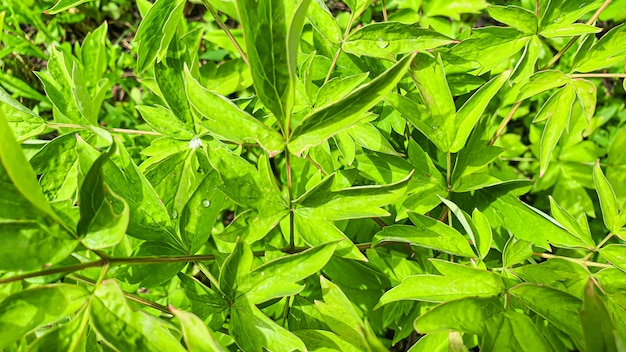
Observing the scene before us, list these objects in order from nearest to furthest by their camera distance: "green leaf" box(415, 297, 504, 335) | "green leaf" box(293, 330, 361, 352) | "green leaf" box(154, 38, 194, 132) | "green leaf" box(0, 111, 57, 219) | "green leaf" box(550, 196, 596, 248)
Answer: "green leaf" box(0, 111, 57, 219) < "green leaf" box(415, 297, 504, 335) < "green leaf" box(293, 330, 361, 352) < "green leaf" box(550, 196, 596, 248) < "green leaf" box(154, 38, 194, 132)

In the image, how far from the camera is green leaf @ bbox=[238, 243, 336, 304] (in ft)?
2.73

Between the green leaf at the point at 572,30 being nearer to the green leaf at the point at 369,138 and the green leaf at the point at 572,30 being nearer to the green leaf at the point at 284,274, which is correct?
the green leaf at the point at 369,138

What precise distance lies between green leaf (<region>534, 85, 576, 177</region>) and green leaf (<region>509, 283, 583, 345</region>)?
384 millimetres

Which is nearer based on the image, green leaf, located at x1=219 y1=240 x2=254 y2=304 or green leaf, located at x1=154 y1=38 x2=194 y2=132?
green leaf, located at x1=219 y1=240 x2=254 y2=304

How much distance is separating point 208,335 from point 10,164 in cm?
33

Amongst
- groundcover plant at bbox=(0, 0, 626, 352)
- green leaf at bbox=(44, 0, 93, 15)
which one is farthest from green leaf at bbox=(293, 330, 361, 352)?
green leaf at bbox=(44, 0, 93, 15)

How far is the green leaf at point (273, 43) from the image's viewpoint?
65 cm

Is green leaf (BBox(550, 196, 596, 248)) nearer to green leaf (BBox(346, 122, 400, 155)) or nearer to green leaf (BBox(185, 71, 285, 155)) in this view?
green leaf (BBox(346, 122, 400, 155))

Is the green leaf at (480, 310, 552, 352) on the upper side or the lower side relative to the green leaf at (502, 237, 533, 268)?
lower

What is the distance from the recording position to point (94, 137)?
132cm

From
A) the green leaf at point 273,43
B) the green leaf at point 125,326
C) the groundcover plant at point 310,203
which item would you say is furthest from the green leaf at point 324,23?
the green leaf at point 125,326

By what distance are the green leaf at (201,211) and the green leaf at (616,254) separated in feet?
2.73

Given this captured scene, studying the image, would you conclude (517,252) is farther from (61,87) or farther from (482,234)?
(61,87)

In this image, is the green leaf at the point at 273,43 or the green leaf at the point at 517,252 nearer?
the green leaf at the point at 273,43
